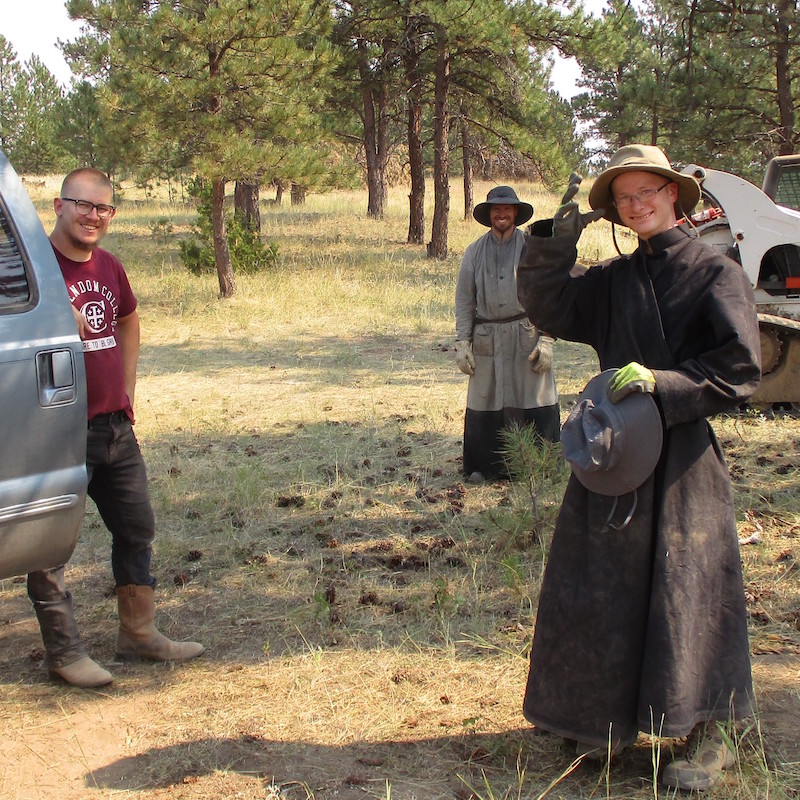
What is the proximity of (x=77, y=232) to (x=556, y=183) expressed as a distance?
14.1 metres

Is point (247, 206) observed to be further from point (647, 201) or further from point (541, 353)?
point (647, 201)

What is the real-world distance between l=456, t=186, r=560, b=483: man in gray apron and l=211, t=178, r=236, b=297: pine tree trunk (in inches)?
354

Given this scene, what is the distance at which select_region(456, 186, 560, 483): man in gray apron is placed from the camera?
6.27 metres

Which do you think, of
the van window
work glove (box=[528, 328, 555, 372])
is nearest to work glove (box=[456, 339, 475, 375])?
work glove (box=[528, 328, 555, 372])

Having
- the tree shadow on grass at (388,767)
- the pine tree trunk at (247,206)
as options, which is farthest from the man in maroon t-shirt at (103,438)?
the pine tree trunk at (247,206)

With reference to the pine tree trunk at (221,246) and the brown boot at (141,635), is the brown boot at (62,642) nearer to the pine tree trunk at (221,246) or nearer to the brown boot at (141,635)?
the brown boot at (141,635)

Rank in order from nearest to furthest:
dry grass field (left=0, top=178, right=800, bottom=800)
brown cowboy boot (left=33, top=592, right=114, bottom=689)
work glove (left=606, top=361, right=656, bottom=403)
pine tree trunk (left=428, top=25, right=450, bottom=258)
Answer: work glove (left=606, top=361, right=656, bottom=403), dry grass field (left=0, top=178, right=800, bottom=800), brown cowboy boot (left=33, top=592, right=114, bottom=689), pine tree trunk (left=428, top=25, right=450, bottom=258)

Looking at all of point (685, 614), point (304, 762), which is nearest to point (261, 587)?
point (304, 762)

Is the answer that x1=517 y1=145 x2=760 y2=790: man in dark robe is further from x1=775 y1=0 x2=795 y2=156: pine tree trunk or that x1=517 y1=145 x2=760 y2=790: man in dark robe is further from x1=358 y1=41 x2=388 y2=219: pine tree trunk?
x1=358 y1=41 x2=388 y2=219: pine tree trunk

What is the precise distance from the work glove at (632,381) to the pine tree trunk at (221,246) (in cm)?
Result: 1254

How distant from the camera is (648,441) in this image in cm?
276

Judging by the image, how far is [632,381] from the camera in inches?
105

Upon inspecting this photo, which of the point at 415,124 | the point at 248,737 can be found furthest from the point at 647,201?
the point at 415,124

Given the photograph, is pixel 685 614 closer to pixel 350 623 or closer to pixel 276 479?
pixel 350 623
